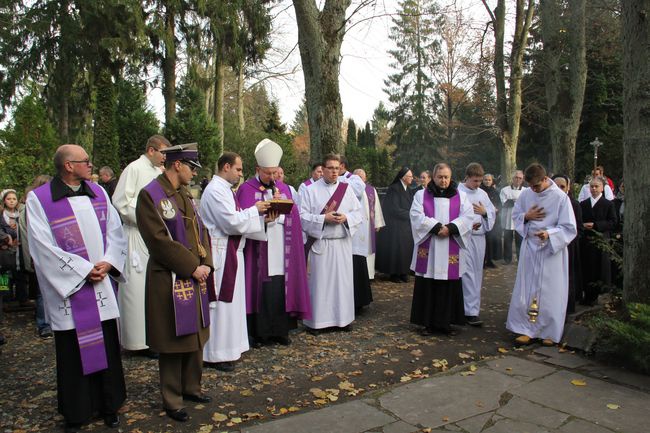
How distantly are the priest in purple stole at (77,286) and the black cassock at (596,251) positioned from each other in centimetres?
Answer: 682

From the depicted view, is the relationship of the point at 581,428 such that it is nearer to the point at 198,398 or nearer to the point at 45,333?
the point at 198,398

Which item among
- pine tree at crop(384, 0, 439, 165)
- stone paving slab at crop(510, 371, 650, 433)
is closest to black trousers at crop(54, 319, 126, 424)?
Answer: stone paving slab at crop(510, 371, 650, 433)

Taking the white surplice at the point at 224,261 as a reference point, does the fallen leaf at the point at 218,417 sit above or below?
below

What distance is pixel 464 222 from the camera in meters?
6.60

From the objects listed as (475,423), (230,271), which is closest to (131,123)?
(230,271)

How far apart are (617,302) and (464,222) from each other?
1.95 metres

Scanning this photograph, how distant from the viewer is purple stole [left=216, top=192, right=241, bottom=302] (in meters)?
5.45

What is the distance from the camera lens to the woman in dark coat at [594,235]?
26.9 feet

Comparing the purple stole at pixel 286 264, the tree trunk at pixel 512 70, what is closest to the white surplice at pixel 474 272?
the purple stole at pixel 286 264

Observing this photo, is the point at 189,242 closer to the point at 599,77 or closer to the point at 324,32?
the point at 324,32

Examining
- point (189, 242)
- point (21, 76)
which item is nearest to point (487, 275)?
point (189, 242)

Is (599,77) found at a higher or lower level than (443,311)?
higher

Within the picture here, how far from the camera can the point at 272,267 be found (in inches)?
244

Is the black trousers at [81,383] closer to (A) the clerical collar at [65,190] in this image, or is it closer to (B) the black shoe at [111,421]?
(B) the black shoe at [111,421]
